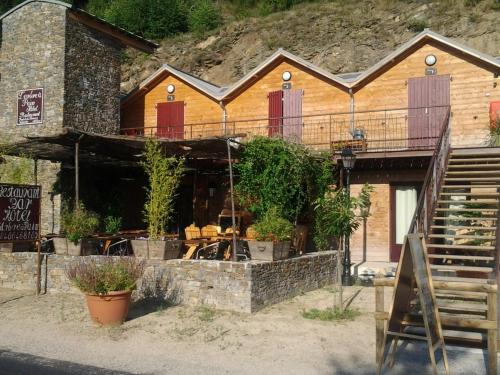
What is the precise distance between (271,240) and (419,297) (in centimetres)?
478

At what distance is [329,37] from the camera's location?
3384 centimetres

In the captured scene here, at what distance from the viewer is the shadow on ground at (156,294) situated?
9.99 meters

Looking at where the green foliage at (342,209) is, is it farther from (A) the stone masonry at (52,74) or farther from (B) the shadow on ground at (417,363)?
(A) the stone masonry at (52,74)

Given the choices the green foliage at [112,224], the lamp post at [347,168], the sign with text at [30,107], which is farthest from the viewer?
the sign with text at [30,107]

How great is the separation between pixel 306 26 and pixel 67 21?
68.7 ft

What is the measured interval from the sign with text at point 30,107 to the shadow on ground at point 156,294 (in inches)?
380

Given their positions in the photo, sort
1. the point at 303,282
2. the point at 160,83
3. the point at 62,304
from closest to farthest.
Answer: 1. the point at 62,304
2. the point at 303,282
3. the point at 160,83

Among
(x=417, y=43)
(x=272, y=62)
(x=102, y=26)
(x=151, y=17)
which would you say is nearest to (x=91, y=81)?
(x=102, y=26)

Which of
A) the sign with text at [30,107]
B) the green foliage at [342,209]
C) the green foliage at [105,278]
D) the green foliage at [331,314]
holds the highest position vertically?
the sign with text at [30,107]

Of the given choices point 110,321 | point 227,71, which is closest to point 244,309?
point 110,321

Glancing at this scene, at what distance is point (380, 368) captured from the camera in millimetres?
6273

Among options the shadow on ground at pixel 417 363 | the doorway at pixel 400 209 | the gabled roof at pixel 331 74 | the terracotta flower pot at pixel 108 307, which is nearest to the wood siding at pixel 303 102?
the gabled roof at pixel 331 74

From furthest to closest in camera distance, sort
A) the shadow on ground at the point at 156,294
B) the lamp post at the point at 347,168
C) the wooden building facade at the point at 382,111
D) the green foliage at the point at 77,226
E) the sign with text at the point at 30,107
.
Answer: the sign with text at the point at 30,107
the wooden building facade at the point at 382,111
the lamp post at the point at 347,168
the green foliage at the point at 77,226
the shadow on ground at the point at 156,294

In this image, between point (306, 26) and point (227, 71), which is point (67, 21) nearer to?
point (227, 71)
